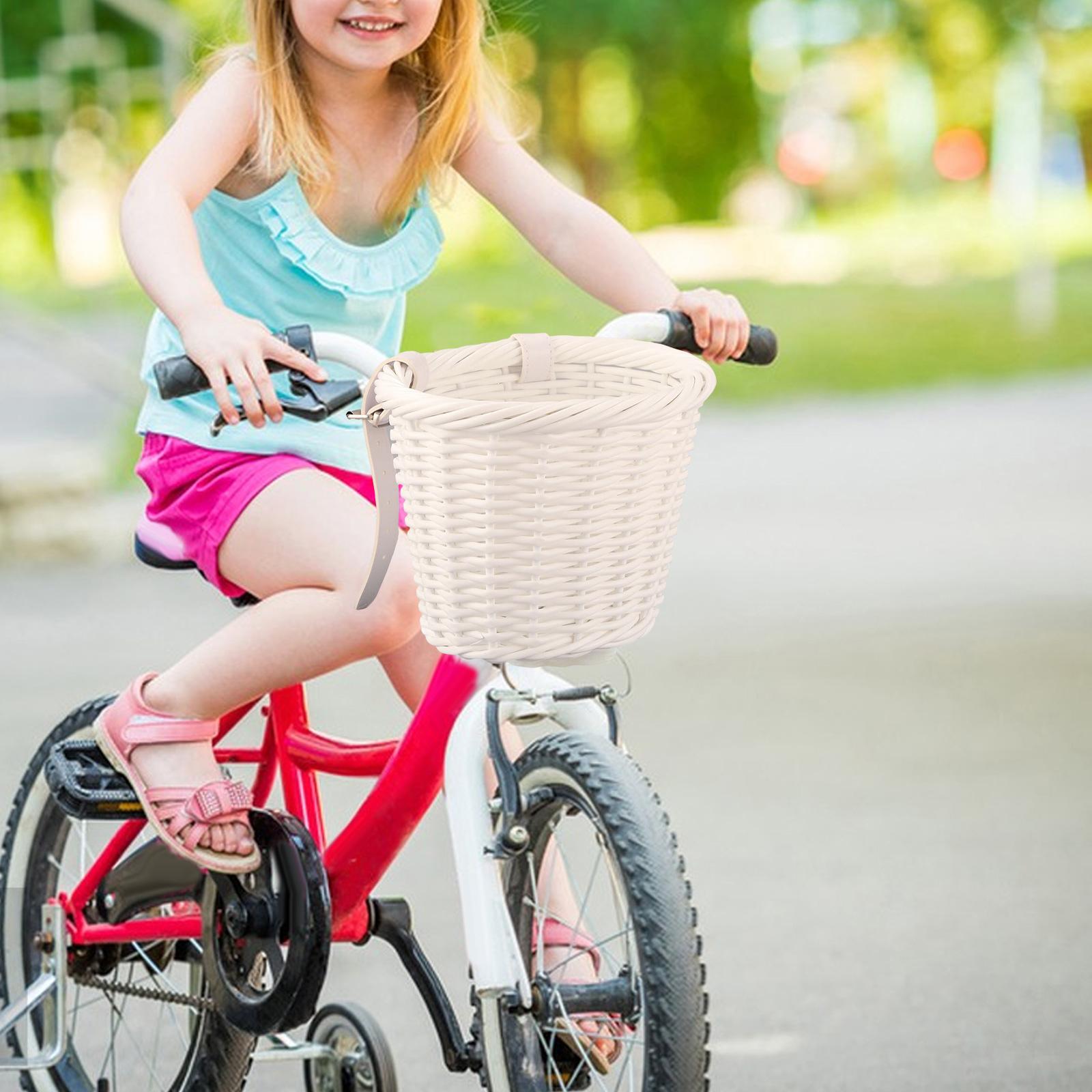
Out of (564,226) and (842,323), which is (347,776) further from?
(842,323)

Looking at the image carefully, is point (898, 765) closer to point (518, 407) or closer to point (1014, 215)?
point (518, 407)

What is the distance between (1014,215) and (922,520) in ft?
73.2

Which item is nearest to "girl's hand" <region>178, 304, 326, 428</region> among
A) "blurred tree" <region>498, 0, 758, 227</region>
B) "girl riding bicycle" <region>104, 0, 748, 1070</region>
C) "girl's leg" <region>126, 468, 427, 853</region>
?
"girl riding bicycle" <region>104, 0, 748, 1070</region>

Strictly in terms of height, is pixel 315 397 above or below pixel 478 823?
above

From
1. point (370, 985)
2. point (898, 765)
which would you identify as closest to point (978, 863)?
point (898, 765)

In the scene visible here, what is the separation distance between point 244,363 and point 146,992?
1.11 metres

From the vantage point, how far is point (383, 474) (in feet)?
8.20

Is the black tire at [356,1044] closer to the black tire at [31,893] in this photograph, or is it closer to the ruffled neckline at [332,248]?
the black tire at [31,893]

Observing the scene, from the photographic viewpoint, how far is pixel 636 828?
7.91 feet

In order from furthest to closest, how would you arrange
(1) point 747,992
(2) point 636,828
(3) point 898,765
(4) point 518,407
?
(3) point 898,765 → (1) point 747,992 → (2) point 636,828 → (4) point 518,407

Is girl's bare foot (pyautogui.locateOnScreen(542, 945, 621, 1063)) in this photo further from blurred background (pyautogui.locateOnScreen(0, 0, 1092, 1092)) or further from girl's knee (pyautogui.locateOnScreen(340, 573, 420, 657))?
blurred background (pyautogui.locateOnScreen(0, 0, 1092, 1092))

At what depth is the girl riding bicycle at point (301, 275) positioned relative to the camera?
105 inches

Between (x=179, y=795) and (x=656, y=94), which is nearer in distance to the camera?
(x=179, y=795)

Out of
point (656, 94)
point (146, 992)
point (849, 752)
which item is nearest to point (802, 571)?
point (849, 752)
